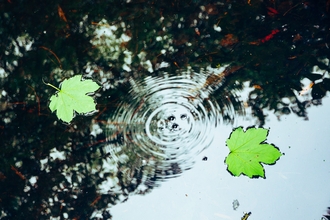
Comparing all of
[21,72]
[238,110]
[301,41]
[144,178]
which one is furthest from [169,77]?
[21,72]

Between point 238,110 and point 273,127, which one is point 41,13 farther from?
point 273,127

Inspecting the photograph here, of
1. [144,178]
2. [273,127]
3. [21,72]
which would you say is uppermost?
[21,72]

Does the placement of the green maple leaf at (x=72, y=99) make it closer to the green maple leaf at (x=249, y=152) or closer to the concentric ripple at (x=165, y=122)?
the concentric ripple at (x=165, y=122)

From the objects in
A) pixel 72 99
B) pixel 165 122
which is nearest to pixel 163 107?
pixel 165 122

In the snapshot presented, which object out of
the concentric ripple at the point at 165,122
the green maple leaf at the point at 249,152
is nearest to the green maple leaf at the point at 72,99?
the concentric ripple at the point at 165,122

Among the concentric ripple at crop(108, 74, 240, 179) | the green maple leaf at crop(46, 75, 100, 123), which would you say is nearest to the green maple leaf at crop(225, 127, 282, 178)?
the concentric ripple at crop(108, 74, 240, 179)

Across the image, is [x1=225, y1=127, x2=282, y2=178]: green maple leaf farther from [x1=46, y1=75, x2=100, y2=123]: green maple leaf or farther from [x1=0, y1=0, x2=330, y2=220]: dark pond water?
[x1=46, y1=75, x2=100, y2=123]: green maple leaf
